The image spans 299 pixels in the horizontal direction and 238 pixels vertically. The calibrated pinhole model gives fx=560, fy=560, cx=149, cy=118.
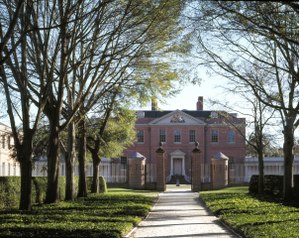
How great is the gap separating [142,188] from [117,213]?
27.0m

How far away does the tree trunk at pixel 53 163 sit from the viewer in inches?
805

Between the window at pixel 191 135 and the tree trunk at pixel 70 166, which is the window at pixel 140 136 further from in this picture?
the tree trunk at pixel 70 166

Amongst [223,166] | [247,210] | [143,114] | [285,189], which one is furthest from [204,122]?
[247,210]

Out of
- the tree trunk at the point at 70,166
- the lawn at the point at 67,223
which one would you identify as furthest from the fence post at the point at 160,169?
the lawn at the point at 67,223

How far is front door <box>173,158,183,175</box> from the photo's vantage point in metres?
67.2

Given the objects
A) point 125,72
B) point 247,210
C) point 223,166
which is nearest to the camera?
point 247,210

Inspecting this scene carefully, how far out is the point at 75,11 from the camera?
17.6m

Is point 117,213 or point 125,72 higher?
point 125,72

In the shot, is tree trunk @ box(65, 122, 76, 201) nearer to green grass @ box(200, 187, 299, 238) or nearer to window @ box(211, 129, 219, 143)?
green grass @ box(200, 187, 299, 238)

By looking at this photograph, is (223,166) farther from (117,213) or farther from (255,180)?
(117,213)

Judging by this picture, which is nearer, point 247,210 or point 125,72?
point 247,210

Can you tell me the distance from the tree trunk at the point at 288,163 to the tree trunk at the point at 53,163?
10.5m

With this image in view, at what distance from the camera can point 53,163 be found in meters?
20.7

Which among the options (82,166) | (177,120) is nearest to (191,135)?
(177,120)
